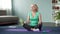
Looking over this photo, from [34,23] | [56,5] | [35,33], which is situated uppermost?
[56,5]

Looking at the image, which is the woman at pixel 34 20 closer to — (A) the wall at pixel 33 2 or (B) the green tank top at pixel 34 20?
(B) the green tank top at pixel 34 20

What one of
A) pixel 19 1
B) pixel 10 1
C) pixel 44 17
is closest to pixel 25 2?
pixel 19 1

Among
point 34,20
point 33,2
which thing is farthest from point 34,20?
point 33,2

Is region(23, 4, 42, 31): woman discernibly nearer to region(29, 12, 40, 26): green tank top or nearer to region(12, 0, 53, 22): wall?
region(29, 12, 40, 26): green tank top

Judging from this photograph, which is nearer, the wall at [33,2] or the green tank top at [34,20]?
the green tank top at [34,20]

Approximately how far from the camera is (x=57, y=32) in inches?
71.5

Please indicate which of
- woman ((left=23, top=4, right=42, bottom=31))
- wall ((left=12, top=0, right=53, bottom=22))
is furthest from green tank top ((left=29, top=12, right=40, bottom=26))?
wall ((left=12, top=0, right=53, bottom=22))

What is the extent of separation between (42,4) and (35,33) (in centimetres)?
340

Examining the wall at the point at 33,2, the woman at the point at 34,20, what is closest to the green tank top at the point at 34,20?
the woman at the point at 34,20

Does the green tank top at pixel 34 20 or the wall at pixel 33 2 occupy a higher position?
the wall at pixel 33 2

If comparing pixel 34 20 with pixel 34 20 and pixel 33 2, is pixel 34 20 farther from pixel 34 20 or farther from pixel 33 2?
pixel 33 2

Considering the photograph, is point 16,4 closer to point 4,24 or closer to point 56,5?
point 56,5

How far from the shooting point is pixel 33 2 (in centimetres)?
511

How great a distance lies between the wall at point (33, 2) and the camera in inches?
201
